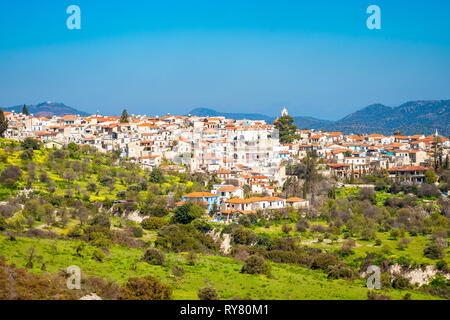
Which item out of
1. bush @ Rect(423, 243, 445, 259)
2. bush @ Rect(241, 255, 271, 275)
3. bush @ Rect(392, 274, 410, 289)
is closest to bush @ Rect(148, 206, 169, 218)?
bush @ Rect(241, 255, 271, 275)

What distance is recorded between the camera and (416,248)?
32.2m

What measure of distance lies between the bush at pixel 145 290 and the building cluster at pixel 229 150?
22.0 m

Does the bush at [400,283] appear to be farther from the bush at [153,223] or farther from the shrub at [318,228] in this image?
the bush at [153,223]

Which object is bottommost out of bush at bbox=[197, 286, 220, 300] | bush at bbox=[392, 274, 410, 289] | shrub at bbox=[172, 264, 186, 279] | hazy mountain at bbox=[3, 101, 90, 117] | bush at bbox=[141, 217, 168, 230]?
bush at bbox=[392, 274, 410, 289]

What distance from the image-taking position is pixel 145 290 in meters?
19.1

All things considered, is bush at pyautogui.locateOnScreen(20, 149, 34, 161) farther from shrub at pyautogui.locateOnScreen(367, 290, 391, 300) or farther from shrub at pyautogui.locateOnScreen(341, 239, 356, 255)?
shrub at pyautogui.locateOnScreen(367, 290, 391, 300)

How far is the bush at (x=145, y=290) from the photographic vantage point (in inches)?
746

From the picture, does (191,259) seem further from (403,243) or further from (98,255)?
(403,243)

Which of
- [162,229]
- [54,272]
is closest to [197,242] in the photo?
[162,229]

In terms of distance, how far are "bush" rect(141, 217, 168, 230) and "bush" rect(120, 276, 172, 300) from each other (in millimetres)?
15521

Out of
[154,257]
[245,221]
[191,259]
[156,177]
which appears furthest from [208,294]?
[156,177]

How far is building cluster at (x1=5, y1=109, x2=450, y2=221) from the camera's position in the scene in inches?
2018
